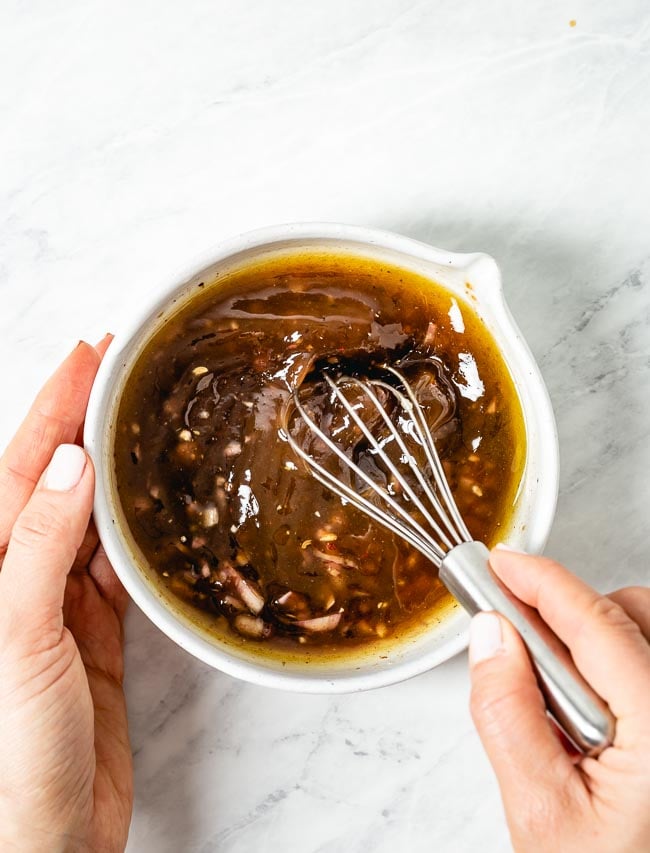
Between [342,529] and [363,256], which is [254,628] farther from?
[363,256]

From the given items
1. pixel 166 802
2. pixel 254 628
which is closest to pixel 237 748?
pixel 166 802

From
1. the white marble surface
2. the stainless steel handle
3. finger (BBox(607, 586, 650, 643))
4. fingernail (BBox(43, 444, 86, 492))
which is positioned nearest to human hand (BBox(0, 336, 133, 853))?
fingernail (BBox(43, 444, 86, 492))

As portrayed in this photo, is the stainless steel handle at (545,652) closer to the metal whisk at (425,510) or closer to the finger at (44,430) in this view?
the metal whisk at (425,510)

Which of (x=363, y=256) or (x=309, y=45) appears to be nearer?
(x=363, y=256)

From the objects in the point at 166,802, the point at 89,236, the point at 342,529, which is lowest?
the point at 166,802

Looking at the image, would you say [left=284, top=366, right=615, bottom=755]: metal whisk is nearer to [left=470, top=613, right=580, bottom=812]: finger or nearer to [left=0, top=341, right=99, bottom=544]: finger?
[left=470, top=613, right=580, bottom=812]: finger

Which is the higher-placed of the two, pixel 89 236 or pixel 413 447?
pixel 89 236
